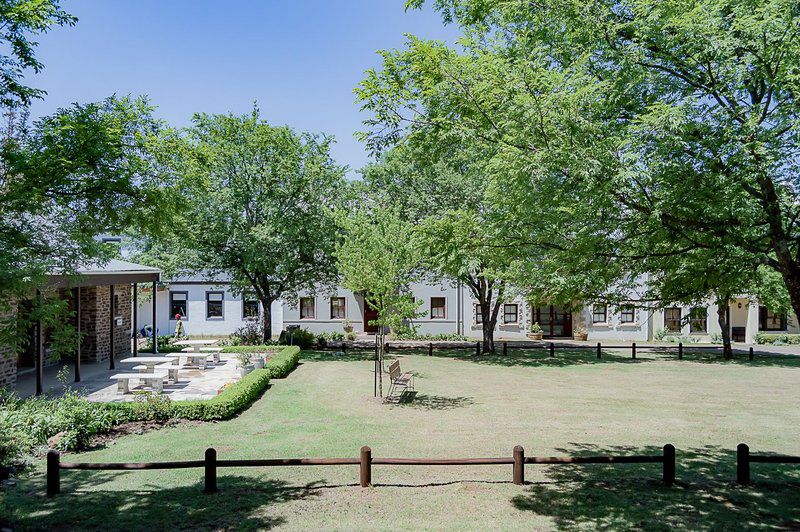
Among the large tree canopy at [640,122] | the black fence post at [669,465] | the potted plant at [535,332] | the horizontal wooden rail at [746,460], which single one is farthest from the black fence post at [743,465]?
the potted plant at [535,332]

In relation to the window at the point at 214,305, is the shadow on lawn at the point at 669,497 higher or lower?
lower

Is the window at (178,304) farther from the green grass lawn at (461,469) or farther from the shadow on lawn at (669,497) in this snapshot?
the shadow on lawn at (669,497)

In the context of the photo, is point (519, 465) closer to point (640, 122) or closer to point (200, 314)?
point (640, 122)

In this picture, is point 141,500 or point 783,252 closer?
point 783,252

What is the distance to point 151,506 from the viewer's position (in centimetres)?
821

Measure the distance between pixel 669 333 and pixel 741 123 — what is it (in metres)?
33.4

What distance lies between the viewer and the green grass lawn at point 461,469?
7789 millimetres

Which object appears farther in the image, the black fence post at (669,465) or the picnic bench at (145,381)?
the picnic bench at (145,381)

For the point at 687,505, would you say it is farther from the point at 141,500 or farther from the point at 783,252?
the point at 141,500

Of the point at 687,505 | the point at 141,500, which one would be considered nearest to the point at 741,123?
the point at 687,505

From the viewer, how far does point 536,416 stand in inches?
567

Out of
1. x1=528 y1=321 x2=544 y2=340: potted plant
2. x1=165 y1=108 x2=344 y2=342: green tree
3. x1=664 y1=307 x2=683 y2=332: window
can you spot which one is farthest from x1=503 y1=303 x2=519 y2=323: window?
x1=165 y1=108 x2=344 y2=342: green tree

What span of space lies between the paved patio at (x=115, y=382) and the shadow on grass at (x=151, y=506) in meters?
6.63

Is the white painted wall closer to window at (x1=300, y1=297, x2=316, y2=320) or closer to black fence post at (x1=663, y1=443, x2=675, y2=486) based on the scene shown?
window at (x1=300, y1=297, x2=316, y2=320)
